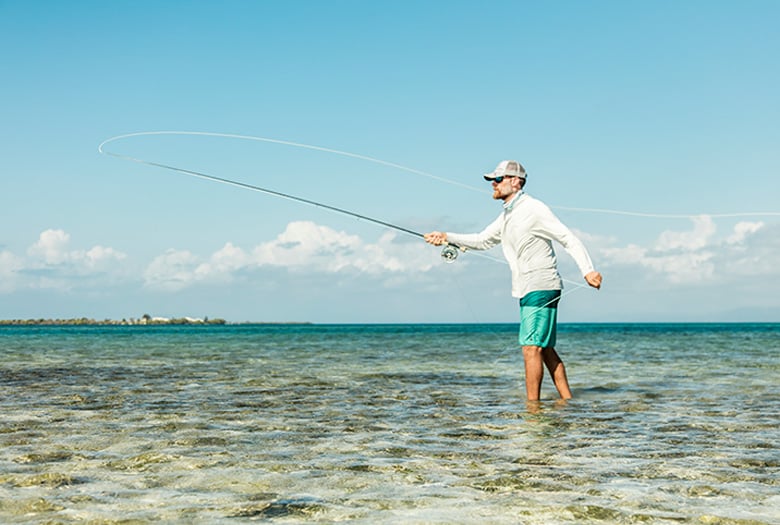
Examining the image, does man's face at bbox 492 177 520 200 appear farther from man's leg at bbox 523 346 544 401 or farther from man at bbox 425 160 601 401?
man's leg at bbox 523 346 544 401

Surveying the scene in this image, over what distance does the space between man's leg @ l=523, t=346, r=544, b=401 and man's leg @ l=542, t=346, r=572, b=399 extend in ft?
0.40

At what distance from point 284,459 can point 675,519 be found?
8.30ft

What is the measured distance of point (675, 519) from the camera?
12.2 ft

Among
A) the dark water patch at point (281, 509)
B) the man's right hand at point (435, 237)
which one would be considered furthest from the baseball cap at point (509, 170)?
the dark water patch at point (281, 509)

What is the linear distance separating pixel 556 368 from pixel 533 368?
462mm

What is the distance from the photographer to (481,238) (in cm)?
830

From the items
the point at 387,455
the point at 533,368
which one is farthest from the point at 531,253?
the point at 387,455

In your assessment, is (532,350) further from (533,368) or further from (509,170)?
(509,170)

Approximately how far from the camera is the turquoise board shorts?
787 centimetres

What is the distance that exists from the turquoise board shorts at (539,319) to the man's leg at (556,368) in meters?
0.28

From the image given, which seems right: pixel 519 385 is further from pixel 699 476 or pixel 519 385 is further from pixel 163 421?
pixel 699 476

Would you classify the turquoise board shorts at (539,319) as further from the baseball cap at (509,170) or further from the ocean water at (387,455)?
the baseball cap at (509,170)

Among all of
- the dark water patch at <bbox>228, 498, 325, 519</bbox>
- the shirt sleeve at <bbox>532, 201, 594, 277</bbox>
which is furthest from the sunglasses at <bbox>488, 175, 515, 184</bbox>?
the dark water patch at <bbox>228, 498, 325, 519</bbox>

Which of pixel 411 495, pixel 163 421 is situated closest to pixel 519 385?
pixel 163 421
